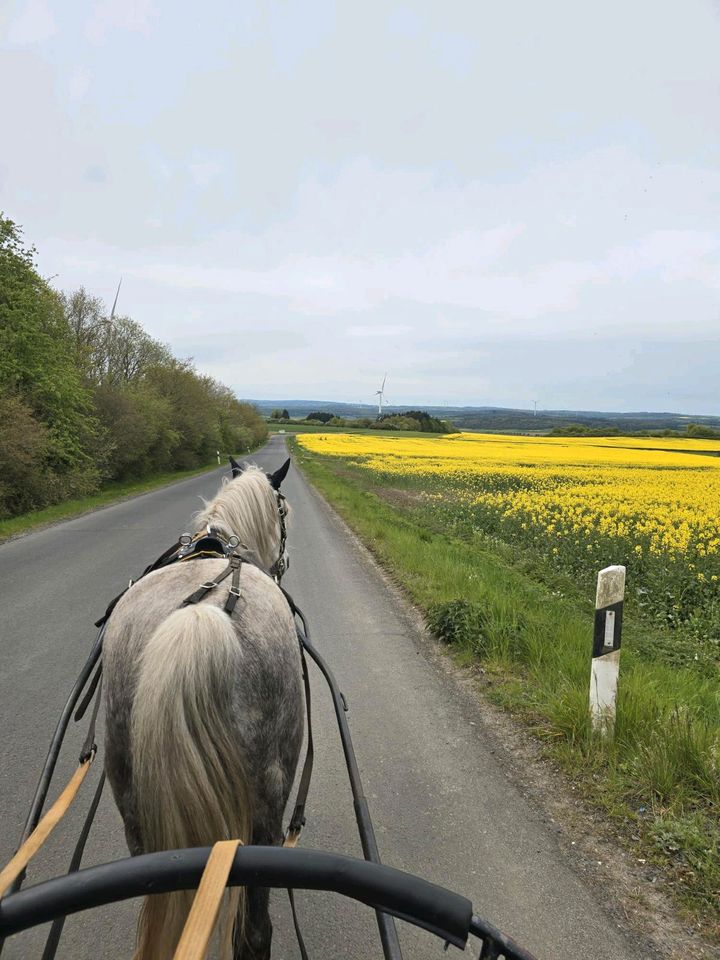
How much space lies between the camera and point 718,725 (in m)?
3.71

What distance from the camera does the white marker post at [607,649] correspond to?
364 cm

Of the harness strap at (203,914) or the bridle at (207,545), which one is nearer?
the harness strap at (203,914)

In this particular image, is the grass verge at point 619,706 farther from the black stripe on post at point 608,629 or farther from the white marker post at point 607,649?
the black stripe on post at point 608,629

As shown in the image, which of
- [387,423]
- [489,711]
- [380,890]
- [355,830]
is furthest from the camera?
[387,423]

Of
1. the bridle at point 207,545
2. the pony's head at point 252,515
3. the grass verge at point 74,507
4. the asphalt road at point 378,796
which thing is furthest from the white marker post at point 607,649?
the grass verge at point 74,507

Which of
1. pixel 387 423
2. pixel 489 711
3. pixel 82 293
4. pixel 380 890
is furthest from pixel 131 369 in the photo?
pixel 387 423

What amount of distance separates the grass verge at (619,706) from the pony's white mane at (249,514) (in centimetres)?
232

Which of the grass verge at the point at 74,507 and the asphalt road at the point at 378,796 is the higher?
the asphalt road at the point at 378,796

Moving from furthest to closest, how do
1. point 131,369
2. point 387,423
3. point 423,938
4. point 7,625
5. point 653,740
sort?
point 387,423 < point 131,369 < point 7,625 < point 653,740 < point 423,938

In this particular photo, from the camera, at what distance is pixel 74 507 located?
16.8 meters

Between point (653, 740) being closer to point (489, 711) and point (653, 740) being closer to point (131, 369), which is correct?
point (489, 711)

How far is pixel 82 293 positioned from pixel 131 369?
285 inches

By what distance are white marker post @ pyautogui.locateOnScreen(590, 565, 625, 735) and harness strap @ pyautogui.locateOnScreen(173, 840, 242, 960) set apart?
3169 mm

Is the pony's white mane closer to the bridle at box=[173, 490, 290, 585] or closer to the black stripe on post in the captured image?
the bridle at box=[173, 490, 290, 585]
